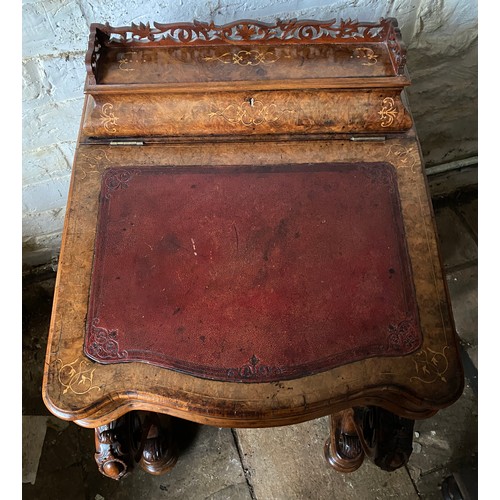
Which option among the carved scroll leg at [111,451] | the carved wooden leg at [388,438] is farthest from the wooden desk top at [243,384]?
the carved wooden leg at [388,438]

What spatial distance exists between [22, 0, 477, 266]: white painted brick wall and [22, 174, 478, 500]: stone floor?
2.36 ft

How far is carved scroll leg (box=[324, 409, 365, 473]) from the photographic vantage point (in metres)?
1.67

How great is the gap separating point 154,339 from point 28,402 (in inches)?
47.3

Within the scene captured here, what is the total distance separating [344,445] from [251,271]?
91 cm

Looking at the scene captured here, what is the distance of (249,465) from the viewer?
183cm

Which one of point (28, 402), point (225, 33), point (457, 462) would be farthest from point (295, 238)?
point (28, 402)

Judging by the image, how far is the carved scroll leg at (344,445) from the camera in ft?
5.49

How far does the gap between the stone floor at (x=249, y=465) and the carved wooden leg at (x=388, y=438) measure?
1.21ft

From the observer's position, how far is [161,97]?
45.6 inches

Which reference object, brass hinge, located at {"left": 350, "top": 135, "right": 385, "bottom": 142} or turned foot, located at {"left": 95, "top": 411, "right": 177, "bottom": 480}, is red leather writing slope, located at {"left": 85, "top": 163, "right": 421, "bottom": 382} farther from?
turned foot, located at {"left": 95, "top": 411, "right": 177, "bottom": 480}

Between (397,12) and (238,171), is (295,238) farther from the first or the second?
(397,12)

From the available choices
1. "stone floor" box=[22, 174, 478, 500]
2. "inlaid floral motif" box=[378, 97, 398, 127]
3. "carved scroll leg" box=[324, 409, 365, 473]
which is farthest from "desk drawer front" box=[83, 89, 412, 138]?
"stone floor" box=[22, 174, 478, 500]

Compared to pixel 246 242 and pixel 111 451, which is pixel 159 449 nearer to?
pixel 111 451

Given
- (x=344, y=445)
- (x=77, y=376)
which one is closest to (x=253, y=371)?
(x=77, y=376)
